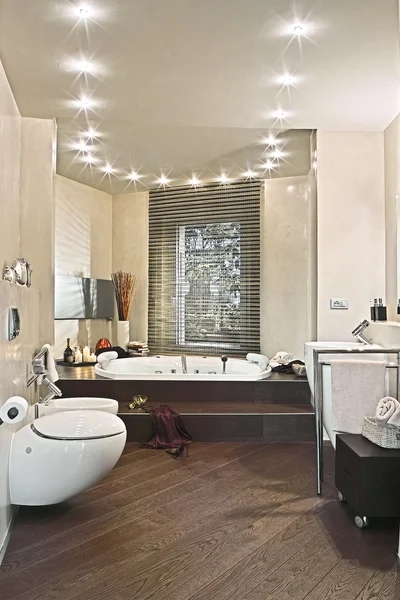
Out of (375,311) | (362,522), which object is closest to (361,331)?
(375,311)

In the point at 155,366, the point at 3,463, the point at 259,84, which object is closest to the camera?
the point at 3,463

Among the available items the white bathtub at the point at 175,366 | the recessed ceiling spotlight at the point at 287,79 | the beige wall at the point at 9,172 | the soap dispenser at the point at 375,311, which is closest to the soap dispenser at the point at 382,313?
the soap dispenser at the point at 375,311

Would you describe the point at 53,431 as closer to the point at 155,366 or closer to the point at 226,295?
the point at 155,366

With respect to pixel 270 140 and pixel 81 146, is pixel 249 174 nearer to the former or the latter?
pixel 270 140

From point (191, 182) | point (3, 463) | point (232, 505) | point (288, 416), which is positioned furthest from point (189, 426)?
point (191, 182)

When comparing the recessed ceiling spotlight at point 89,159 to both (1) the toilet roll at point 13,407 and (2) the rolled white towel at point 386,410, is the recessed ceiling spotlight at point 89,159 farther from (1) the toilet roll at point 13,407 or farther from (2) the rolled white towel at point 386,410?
(2) the rolled white towel at point 386,410

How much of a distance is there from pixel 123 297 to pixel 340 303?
10.7 ft

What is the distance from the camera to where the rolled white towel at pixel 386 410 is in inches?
97.1

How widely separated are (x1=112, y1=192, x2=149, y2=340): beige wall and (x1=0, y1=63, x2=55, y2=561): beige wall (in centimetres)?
251

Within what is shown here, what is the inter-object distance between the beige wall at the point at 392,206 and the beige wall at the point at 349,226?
8cm

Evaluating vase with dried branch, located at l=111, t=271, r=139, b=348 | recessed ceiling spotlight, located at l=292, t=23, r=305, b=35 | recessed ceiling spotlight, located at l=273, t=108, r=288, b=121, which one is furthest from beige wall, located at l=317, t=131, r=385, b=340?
vase with dried branch, located at l=111, t=271, r=139, b=348

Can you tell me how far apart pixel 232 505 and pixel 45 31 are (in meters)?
2.89

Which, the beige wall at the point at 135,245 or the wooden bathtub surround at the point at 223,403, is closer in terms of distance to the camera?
the wooden bathtub surround at the point at 223,403

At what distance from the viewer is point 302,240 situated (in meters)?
5.95
